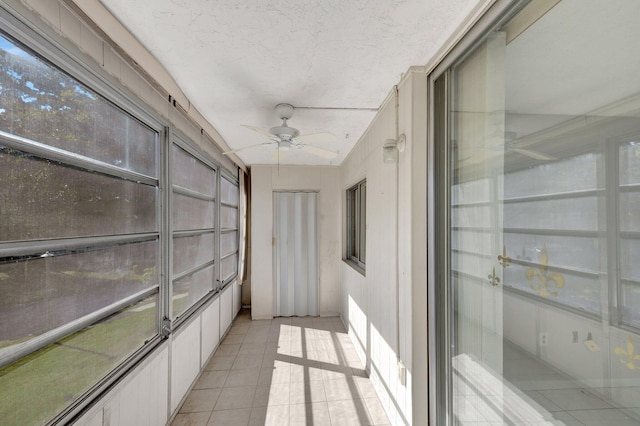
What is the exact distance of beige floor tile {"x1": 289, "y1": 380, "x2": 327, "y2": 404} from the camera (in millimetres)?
2283

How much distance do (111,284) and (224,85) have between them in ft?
4.87

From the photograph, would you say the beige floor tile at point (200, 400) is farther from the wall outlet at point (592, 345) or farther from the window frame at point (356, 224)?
the wall outlet at point (592, 345)

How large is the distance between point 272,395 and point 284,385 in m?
0.17

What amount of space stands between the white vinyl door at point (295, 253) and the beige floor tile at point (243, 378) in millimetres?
1649

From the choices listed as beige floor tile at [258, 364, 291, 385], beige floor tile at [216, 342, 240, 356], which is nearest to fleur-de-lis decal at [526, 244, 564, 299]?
beige floor tile at [258, 364, 291, 385]

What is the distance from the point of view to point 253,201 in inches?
171

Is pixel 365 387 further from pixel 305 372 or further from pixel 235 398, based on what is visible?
pixel 235 398

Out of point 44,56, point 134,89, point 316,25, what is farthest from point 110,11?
point 316,25

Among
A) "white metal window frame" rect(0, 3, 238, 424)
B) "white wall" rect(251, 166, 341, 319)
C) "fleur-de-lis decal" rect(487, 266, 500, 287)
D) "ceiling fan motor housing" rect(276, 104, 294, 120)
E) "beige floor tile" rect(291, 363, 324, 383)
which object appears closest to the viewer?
"white metal window frame" rect(0, 3, 238, 424)

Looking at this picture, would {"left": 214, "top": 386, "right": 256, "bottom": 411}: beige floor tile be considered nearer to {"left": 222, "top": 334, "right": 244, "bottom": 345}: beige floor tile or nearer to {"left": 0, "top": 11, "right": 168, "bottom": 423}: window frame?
{"left": 0, "top": 11, "right": 168, "bottom": 423}: window frame

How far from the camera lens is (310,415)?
2.11 m

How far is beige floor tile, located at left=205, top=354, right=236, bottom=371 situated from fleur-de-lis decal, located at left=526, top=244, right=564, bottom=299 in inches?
117

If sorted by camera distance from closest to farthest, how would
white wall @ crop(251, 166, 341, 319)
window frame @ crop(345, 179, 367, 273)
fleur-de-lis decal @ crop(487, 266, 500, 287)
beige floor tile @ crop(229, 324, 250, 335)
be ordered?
1. fleur-de-lis decal @ crop(487, 266, 500, 287)
2. window frame @ crop(345, 179, 367, 273)
3. beige floor tile @ crop(229, 324, 250, 335)
4. white wall @ crop(251, 166, 341, 319)

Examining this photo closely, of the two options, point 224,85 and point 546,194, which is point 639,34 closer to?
point 546,194
